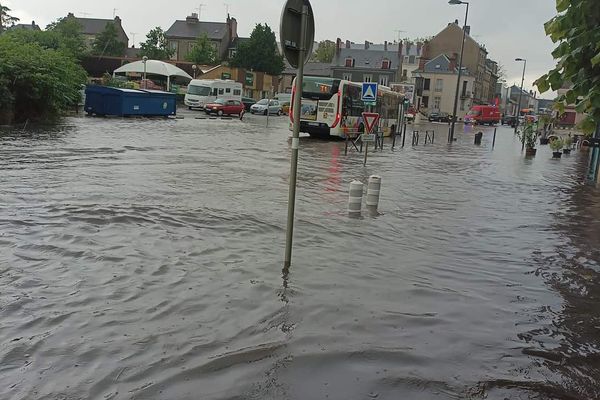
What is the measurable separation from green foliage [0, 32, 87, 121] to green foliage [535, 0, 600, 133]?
989 inches

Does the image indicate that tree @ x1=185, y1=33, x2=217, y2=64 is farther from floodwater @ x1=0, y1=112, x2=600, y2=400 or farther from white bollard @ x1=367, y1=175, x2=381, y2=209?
white bollard @ x1=367, y1=175, x2=381, y2=209

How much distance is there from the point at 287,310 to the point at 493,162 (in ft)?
69.3

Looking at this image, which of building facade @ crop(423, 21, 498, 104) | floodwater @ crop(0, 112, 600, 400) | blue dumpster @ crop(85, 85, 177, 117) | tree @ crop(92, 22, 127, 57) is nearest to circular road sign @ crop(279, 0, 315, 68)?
floodwater @ crop(0, 112, 600, 400)

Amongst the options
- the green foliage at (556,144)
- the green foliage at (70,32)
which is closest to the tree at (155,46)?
the green foliage at (70,32)

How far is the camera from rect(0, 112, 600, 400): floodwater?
171 inches

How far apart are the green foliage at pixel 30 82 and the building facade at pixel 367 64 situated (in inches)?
3041

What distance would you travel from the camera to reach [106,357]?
4.50 metres

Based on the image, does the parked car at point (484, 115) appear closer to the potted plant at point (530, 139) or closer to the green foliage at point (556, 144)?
the potted plant at point (530, 139)

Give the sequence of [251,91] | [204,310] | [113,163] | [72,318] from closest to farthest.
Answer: [72,318] < [204,310] < [113,163] < [251,91]

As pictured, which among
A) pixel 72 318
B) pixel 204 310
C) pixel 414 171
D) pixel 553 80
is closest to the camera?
pixel 553 80

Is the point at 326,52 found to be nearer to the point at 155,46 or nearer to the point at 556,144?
the point at 155,46

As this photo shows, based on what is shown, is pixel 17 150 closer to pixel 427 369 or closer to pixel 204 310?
pixel 204 310

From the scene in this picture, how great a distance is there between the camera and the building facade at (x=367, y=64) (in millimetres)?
104062

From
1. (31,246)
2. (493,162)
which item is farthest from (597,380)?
(493,162)
